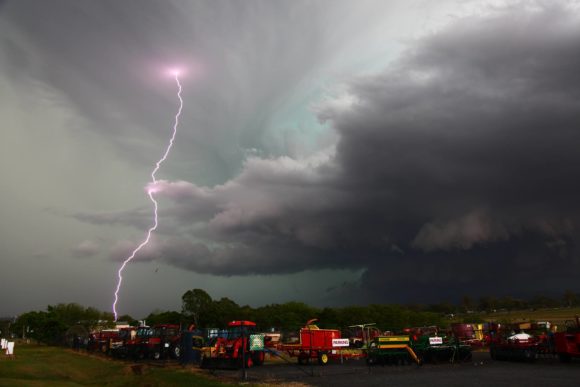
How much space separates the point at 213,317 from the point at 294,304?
26.4 meters

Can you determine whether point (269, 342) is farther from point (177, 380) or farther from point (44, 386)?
point (44, 386)

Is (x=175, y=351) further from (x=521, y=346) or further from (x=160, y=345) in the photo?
(x=521, y=346)

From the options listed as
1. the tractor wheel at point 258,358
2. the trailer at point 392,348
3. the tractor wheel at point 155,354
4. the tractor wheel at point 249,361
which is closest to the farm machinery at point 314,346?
the tractor wheel at point 258,358

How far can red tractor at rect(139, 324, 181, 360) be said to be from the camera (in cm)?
3472

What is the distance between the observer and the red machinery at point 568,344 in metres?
25.8

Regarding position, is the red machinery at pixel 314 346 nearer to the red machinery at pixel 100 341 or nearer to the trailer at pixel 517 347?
the trailer at pixel 517 347

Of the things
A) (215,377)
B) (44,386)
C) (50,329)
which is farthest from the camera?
(50,329)

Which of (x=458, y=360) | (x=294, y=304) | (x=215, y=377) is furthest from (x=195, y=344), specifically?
(x=294, y=304)

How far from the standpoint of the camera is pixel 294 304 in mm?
131375

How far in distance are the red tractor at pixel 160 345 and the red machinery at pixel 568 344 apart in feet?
81.6

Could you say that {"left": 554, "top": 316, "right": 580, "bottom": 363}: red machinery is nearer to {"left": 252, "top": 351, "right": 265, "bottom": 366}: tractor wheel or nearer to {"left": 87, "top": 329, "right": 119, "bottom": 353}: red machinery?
{"left": 252, "top": 351, "right": 265, "bottom": 366}: tractor wheel

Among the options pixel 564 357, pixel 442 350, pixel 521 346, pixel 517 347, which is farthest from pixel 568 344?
pixel 442 350

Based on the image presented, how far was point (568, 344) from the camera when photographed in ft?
85.6

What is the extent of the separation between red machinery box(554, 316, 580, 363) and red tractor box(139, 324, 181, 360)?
24.9 m
